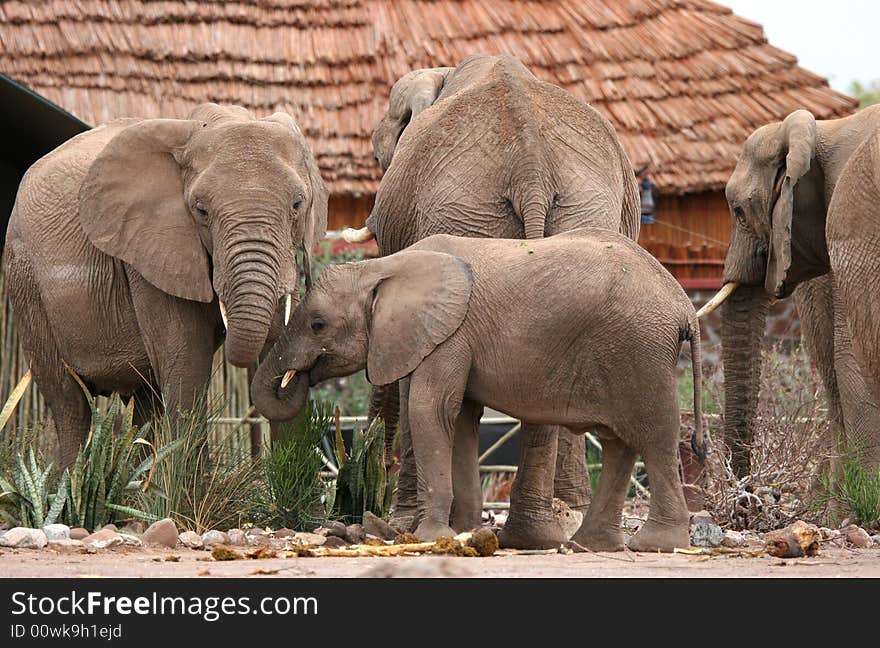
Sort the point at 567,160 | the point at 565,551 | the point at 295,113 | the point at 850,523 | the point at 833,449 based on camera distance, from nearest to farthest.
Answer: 1. the point at 565,551
2. the point at 567,160
3. the point at 850,523
4. the point at 833,449
5. the point at 295,113

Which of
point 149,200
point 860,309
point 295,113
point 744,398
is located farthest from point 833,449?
point 295,113

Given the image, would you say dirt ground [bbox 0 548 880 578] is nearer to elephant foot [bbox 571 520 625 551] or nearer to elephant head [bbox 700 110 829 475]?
elephant foot [bbox 571 520 625 551]

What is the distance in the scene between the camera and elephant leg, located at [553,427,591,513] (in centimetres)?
851

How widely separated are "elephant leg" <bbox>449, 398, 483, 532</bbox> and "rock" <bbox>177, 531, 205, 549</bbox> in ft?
3.69

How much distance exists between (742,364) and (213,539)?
4.10 metres

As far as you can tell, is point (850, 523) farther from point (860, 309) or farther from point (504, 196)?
point (504, 196)

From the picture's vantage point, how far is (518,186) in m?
8.09

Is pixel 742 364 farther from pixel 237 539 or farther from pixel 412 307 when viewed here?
pixel 237 539

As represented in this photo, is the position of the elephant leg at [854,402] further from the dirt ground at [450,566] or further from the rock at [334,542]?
the rock at [334,542]

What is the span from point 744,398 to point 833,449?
0.61 m

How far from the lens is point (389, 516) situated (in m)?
8.68

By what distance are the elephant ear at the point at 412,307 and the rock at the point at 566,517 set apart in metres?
1.17

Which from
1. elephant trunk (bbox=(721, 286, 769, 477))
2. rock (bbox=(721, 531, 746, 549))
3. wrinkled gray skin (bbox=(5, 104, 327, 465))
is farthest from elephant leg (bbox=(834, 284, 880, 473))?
wrinkled gray skin (bbox=(5, 104, 327, 465))

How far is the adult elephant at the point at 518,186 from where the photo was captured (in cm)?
778
